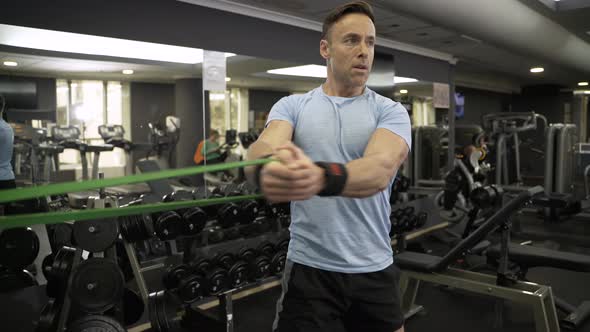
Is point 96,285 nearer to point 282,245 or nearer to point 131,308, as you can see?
point 131,308

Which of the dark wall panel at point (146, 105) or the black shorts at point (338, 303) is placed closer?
the black shorts at point (338, 303)

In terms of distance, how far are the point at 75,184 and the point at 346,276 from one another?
69 centimetres

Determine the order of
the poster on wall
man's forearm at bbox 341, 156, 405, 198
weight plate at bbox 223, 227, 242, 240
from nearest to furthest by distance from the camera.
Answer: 1. man's forearm at bbox 341, 156, 405, 198
2. the poster on wall
3. weight plate at bbox 223, 227, 242, 240

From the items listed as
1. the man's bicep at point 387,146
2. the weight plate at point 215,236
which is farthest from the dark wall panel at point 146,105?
the man's bicep at point 387,146

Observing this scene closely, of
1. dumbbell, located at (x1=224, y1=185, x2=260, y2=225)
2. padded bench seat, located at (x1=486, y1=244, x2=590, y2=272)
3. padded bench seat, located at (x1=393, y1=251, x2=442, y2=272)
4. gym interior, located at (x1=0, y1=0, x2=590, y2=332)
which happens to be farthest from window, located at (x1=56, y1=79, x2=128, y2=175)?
padded bench seat, located at (x1=486, y1=244, x2=590, y2=272)

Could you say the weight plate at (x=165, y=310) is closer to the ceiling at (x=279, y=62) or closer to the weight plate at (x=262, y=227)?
the weight plate at (x=262, y=227)

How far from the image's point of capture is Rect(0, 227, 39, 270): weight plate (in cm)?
244

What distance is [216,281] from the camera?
2.53 metres

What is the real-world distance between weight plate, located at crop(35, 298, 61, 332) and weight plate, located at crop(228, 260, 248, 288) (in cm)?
90

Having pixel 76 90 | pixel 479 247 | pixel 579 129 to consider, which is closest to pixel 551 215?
pixel 479 247

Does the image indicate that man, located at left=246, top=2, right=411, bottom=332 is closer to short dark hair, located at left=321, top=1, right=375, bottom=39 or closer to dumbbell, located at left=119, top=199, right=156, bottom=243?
short dark hair, located at left=321, top=1, right=375, bottom=39

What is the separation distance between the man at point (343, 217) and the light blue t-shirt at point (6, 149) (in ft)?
6.44

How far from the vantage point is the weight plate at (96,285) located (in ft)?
6.37

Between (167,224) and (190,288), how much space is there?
1.25ft
